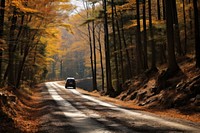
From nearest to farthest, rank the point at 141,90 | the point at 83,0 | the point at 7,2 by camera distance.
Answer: the point at 7,2 < the point at 141,90 < the point at 83,0

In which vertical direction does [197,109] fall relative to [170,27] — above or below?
below

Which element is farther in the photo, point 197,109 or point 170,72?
point 170,72

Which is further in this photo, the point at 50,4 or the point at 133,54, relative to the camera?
the point at 133,54

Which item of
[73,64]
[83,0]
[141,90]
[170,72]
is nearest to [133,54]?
[83,0]

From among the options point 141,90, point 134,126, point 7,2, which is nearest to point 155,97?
point 141,90

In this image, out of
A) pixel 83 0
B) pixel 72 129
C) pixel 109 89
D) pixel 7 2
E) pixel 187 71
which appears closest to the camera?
pixel 72 129

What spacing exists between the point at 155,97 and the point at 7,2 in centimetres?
1126

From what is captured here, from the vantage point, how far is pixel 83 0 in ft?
127

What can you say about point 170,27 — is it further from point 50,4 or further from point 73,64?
point 73,64

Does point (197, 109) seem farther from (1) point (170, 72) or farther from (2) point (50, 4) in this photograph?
(2) point (50, 4)

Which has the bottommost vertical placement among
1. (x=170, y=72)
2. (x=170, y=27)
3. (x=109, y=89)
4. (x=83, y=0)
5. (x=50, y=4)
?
(x=109, y=89)

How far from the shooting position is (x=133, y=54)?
4094cm

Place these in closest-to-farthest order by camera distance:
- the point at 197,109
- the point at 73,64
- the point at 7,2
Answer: the point at 197,109, the point at 7,2, the point at 73,64

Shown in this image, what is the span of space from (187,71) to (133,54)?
855 inches
